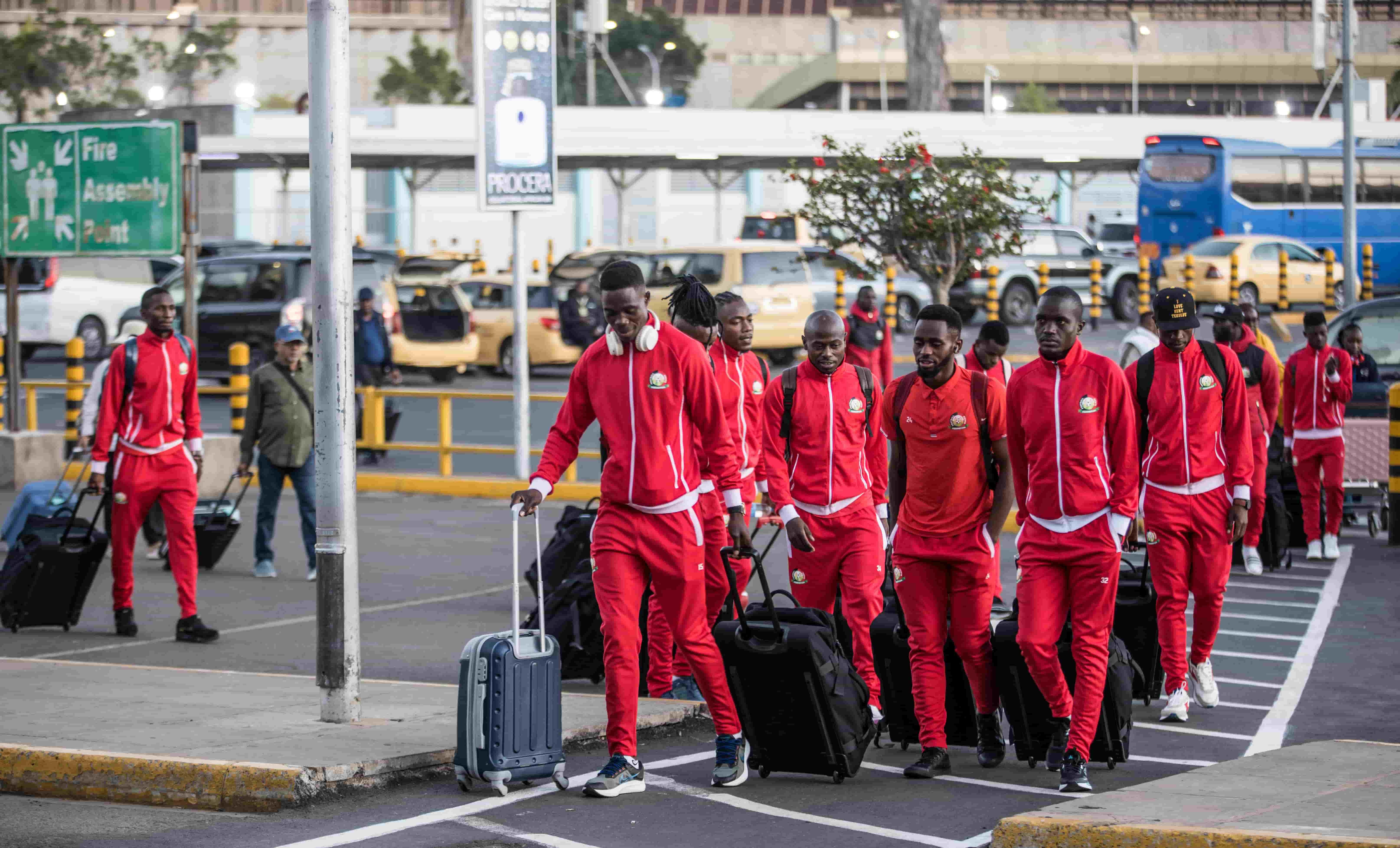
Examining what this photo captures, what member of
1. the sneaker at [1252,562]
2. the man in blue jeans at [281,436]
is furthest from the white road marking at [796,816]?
the sneaker at [1252,562]

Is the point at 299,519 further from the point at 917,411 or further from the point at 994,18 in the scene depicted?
the point at 994,18

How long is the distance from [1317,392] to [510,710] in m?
8.87

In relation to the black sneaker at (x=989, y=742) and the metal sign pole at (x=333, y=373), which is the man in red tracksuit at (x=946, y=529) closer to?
the black sneaker at (x=989, y=742)

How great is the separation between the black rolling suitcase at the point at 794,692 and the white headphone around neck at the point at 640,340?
0.82m

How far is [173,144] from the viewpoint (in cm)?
1582

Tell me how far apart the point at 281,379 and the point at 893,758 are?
6.98m

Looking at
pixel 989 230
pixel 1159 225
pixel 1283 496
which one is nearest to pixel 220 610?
pixel 1283 496

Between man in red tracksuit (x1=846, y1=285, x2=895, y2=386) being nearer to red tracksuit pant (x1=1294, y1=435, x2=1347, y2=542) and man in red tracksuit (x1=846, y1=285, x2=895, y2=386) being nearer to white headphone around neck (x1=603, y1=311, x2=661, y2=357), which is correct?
red tracksuit pant (x1=1294, y1=435, x2=1347, y2=542)

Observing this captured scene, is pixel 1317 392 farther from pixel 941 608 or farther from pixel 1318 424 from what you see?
pixel 941 608

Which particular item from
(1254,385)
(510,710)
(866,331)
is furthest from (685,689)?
(866,331)

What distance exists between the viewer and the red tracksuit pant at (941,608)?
7285mm

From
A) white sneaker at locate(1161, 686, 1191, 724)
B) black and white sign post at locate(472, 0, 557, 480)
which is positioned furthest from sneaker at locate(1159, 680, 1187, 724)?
black and white sign post at locate(472, 0, 557, 480)

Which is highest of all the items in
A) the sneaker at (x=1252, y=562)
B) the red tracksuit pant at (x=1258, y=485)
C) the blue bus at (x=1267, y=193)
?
the blue bus at (x=1267, y=193)

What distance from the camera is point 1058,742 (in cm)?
726
